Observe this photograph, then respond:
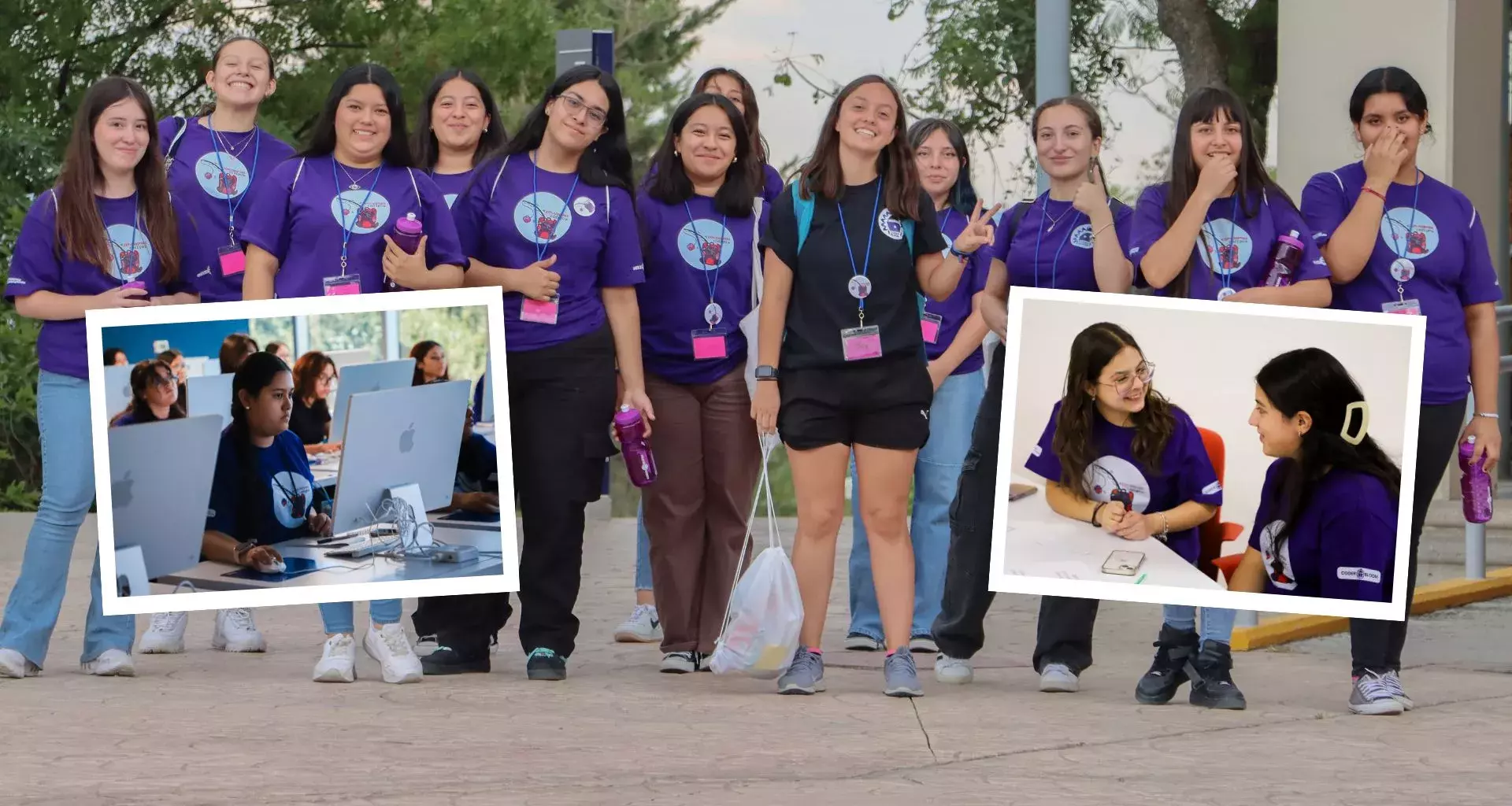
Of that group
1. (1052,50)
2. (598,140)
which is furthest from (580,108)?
(1052,50)

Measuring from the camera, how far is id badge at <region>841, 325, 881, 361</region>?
554 cm

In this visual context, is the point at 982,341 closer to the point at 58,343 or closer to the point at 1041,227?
the point at 1041,227

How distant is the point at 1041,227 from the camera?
5.76 meters

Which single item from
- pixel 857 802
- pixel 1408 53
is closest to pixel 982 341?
pixel 857 802

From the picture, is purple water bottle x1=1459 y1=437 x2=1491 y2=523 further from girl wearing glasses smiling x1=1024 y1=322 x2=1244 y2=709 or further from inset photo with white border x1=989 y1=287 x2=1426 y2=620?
girl wearing glasses smiling x1=1024 y1=322 x2=1244 y2=709

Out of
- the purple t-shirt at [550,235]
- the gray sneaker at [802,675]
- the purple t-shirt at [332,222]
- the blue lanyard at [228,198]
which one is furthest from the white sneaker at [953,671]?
the blue lanyard at [228,198]

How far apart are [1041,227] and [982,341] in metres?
1.18

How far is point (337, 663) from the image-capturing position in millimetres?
5820

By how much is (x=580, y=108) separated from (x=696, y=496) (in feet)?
4.25

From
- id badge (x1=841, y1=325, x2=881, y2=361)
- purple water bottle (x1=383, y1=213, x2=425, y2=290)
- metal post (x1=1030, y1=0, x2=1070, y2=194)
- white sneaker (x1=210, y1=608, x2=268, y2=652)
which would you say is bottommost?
white sneaker (x1=210, y1=608, x2=268, y2=652)

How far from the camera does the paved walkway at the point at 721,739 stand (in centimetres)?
431

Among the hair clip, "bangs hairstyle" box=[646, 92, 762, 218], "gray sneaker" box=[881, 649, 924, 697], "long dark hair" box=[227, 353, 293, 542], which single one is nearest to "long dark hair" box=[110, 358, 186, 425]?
"long dark hair" box=[227, 353, 293, 542]

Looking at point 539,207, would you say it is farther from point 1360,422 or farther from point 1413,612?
point 1413,612

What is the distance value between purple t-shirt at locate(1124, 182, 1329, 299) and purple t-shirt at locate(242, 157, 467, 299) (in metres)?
2.00
